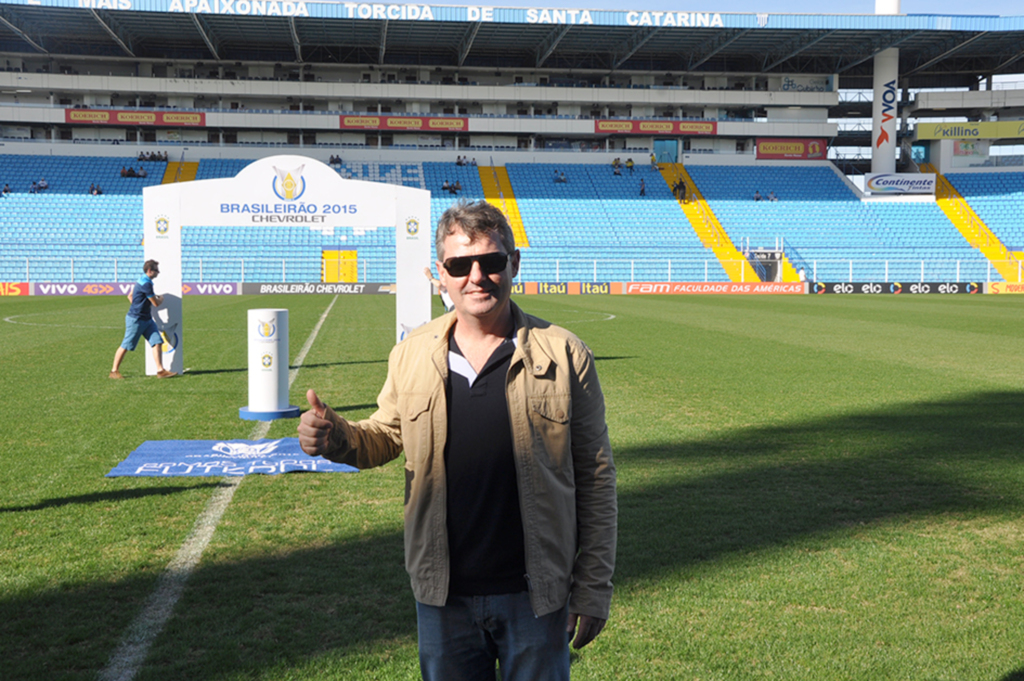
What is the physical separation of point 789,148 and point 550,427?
65493 mm

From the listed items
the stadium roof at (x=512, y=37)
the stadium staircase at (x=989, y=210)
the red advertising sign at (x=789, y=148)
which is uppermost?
the stadium roof at (x=512, y=37)

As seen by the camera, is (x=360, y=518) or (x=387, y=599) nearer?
(x=387, y=599)

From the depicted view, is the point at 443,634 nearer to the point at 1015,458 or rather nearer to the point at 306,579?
the point at 306,579

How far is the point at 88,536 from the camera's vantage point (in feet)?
18.7

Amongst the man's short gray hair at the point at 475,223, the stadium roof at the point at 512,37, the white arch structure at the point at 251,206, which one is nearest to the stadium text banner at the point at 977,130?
the stadium roof at the point at 512,37

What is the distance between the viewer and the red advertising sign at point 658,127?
62281 millimetres

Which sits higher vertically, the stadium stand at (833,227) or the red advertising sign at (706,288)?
the stadium stand at (833,227)

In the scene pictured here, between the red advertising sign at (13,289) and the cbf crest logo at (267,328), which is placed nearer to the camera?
the cbf crest logo at (267,328)

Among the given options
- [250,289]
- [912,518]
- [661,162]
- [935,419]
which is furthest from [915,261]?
[912,518]

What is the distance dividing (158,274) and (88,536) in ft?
28.1

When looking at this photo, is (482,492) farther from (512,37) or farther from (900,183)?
(900,183)

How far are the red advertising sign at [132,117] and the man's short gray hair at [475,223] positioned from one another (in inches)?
2439

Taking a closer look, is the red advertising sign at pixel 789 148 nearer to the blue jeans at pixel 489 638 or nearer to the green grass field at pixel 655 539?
the green grass field at pixel 655 539

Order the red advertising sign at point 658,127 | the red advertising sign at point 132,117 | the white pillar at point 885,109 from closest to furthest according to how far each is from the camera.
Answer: the red advertising sign at point 132,117
the white pillar at point 885,109
the red advertising sign at point 658,127
